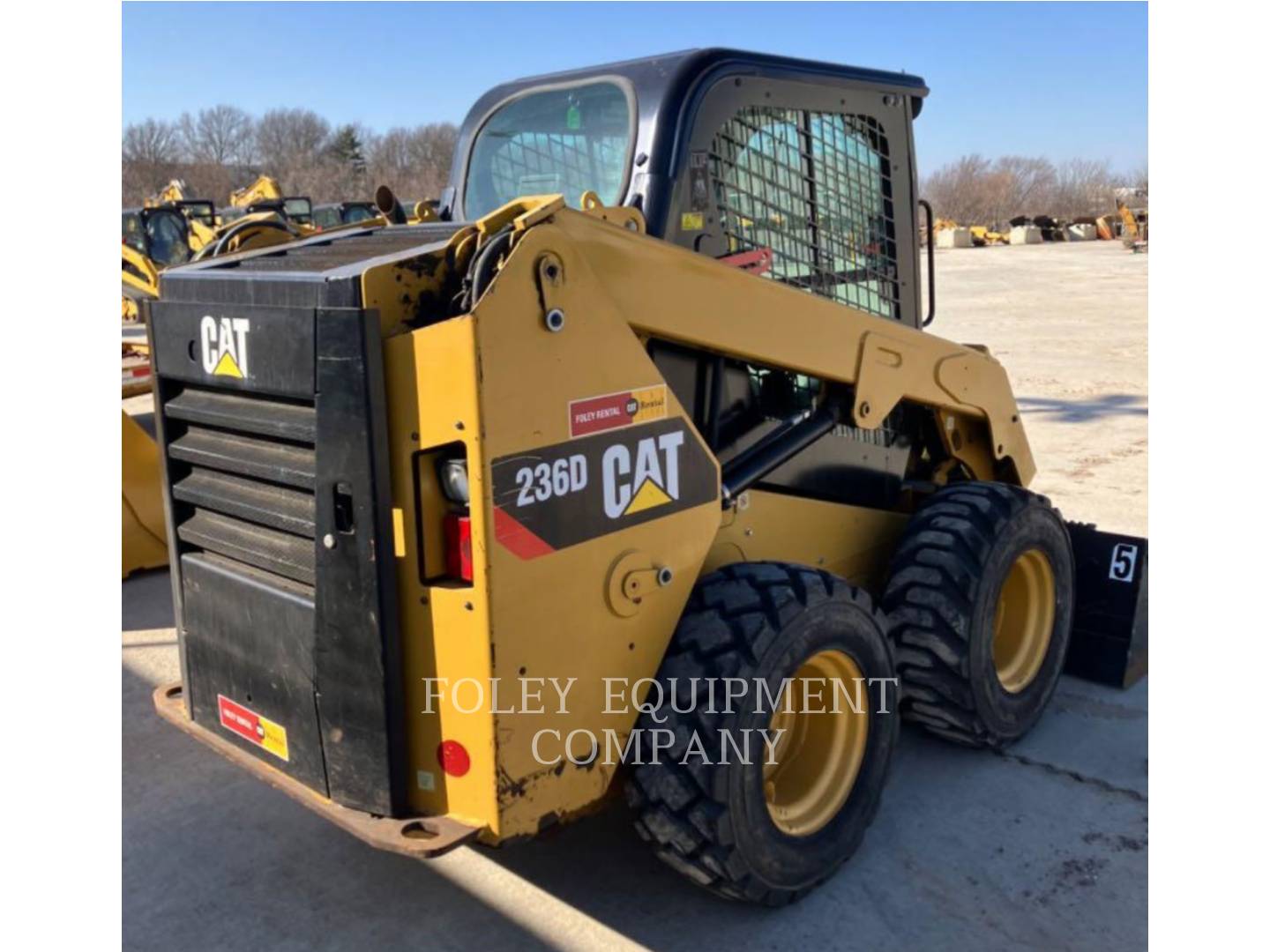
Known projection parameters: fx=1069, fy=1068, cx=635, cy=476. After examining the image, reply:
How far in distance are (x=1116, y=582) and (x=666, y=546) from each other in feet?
8.27

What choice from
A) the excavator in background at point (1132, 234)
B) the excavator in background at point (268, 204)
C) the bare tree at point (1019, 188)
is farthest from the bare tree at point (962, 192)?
the excavator in background at point (268, 204)

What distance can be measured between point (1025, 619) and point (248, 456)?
9.49 ft

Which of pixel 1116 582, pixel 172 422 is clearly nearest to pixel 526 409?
pixel 172 422

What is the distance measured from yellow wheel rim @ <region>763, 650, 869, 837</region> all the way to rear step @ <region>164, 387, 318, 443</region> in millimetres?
1494

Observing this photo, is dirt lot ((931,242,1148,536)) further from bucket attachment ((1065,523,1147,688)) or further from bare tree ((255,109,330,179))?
bare tree ((255,109,330,179))

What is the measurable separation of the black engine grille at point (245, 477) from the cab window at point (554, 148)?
1253 millimetres

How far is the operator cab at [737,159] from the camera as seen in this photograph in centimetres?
319

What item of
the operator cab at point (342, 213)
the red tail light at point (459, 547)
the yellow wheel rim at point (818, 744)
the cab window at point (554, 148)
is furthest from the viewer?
the operator cab at point (342, 213)

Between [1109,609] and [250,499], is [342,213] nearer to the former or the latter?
[1109,609]

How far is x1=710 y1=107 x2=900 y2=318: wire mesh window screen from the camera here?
3.38 m

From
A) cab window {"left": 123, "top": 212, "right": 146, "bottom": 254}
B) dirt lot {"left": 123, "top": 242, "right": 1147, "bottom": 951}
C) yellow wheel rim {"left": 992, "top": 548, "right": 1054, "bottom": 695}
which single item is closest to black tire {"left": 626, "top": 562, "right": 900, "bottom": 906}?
dirt lot {"left": 123, "top": 242, "right": 1147, "bottom": 951}

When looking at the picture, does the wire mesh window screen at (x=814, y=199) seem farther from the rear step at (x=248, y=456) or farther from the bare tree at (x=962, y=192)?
the bare tree at (x=962, y=192)

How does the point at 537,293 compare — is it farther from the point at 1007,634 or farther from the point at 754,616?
the point at 1007,634

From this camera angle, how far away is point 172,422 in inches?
119
